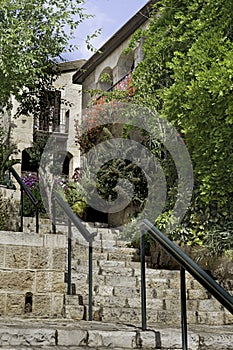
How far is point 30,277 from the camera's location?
5.77m

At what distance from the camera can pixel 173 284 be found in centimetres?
655

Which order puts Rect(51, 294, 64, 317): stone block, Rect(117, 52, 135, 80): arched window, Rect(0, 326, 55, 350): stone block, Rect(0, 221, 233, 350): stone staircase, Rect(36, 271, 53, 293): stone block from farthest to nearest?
Rect(117, 52, 135, 80): arched window < Rect(36, 271, 53, 293): stone block < Rect(51, 294, 64, 317): stone block < Rect(0, 221, 233, 350): stone staircase < Rect(0, 326, 55, 350): stone block

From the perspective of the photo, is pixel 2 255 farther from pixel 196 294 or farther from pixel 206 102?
pixel 206 102

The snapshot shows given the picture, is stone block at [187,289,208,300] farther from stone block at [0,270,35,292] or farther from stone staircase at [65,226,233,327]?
stone block at [0,270,35,292]

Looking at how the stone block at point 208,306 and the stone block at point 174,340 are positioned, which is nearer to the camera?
the stone block at point 174,340

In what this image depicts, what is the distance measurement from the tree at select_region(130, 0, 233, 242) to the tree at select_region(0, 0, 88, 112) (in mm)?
2669

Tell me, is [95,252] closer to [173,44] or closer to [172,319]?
[172,319]

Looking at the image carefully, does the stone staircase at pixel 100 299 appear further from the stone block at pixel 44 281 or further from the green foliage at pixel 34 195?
the green foliage at pixel 34 195

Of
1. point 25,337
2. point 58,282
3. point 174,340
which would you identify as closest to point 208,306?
point 58,282

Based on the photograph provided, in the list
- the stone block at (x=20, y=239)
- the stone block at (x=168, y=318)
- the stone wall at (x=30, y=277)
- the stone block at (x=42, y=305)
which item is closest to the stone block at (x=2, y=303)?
the stone wall at (x=30, y=277)

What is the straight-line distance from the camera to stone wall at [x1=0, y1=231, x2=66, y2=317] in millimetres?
5625

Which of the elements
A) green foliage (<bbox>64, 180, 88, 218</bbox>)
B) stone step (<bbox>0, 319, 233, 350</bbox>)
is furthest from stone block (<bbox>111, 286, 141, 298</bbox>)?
green foliage (<bbox>64, 180, 88, 218</bbox>)

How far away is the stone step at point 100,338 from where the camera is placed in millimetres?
3943

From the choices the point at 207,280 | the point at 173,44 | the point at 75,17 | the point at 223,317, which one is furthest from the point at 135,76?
the point at 207,280
